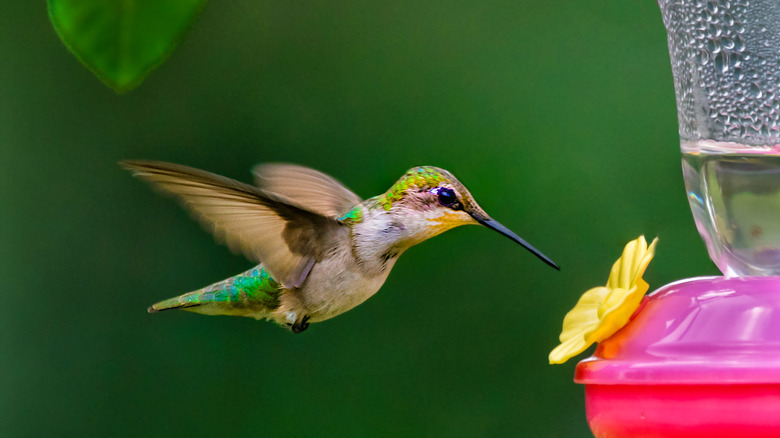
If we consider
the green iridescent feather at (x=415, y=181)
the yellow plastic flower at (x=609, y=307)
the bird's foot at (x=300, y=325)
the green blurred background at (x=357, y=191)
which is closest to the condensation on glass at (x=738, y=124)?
the yellow plastic flower at (x=609, y=307)

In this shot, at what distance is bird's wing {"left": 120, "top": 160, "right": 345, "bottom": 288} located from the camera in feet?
4.93

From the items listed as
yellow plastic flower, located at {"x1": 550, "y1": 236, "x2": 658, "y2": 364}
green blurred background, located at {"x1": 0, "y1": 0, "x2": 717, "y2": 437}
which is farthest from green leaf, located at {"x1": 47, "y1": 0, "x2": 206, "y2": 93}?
green blurred background, located at {"x1": 0, "y1": 0, "x2": 717, "y2": 437}

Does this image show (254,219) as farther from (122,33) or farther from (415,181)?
(122,33)

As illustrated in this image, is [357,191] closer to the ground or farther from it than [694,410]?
farther from it

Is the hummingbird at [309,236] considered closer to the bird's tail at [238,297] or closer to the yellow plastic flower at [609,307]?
the bird's tail at [238,297]

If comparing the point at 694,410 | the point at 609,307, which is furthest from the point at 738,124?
the point at 694,410

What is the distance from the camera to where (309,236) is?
189 cm

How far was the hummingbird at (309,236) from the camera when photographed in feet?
5.46

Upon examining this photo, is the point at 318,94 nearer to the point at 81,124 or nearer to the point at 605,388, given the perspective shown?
the point at 81,124

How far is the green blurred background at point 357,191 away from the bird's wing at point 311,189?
114cm

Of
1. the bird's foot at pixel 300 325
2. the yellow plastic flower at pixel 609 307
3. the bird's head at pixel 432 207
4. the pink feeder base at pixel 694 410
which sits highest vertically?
the bird's head at pixel 432 207

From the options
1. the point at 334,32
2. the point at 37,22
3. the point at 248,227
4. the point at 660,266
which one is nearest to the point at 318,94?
→ the point at 334,32

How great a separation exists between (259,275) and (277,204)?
32 cm

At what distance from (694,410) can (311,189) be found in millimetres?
1286
